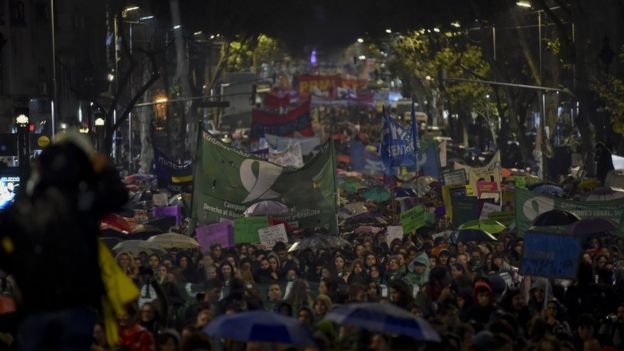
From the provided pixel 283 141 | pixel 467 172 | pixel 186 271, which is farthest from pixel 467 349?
pixel 283 141

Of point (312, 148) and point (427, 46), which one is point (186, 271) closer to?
point (312, 148)

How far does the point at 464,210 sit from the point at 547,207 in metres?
4.10

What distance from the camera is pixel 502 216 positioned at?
2717 centimetres

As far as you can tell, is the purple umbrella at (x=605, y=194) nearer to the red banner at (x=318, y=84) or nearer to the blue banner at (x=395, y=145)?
the blue banner at (x=395, y=145)

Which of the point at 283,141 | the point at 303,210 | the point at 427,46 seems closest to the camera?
the point at 303,210

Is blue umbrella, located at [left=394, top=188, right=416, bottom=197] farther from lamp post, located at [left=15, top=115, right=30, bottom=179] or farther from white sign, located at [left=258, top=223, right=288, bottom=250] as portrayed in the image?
white sign, located at [left=258, top=223, right=288, bottom=250]

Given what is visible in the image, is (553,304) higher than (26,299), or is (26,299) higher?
(26,299)

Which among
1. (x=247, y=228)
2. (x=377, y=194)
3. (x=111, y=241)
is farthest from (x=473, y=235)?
(x=377, y=194)

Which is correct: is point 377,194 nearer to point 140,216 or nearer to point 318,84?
point 140,216

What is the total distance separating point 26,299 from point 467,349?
438 cm

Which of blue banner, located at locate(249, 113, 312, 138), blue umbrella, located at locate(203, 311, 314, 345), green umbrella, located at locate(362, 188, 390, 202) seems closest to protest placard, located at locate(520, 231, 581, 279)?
blue umbrella, located at locate(203, 311, 314, 345)

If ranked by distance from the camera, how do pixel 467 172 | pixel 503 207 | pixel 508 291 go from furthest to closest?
1. pixel 467 172
2. pixel 503 207
3. pixel 508 291

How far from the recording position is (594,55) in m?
56.2

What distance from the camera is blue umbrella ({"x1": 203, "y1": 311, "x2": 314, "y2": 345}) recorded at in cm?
984
